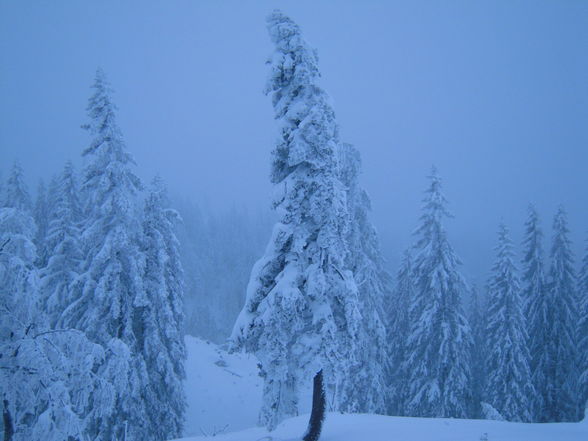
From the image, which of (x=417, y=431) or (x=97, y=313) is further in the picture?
(x=97, y=313)

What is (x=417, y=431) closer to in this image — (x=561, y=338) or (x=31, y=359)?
(x=31, y=359)

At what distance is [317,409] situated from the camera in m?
11.7

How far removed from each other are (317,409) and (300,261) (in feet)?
14.2

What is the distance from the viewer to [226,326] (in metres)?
87.6

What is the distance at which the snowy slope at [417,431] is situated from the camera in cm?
1047

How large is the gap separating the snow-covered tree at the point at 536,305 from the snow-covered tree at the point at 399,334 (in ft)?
27.7

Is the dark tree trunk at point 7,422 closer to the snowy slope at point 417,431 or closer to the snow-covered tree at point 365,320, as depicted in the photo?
the snowy slope at point 417,431

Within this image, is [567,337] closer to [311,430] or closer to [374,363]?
[374,363]

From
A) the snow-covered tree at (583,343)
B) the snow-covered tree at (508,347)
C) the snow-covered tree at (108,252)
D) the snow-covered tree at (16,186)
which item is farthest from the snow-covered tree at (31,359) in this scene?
Answer: the snow-covered tree at (16,186)

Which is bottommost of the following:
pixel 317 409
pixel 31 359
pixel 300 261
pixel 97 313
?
pixel 317 409

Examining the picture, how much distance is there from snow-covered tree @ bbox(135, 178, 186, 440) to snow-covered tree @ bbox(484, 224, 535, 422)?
20695mm

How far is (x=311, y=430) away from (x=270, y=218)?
118 m

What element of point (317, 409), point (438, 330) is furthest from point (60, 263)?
point (438, 330)

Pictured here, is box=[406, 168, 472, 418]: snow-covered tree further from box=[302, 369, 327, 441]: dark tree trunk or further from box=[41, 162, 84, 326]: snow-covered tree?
box=[41, 162, 84, 326]: snow-covered tree
